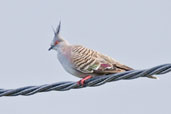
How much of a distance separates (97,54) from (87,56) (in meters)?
0.19

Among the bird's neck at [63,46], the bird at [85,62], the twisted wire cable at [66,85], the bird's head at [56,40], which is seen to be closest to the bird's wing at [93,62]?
the bird at [85,62]

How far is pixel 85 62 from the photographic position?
8.91m

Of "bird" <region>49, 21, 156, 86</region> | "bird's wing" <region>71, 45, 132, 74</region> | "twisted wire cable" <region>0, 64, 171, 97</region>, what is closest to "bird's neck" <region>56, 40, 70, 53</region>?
"bird" <region>49, 21, 156, 86</region>

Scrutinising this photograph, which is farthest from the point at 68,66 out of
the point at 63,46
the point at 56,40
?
the point at 56,40

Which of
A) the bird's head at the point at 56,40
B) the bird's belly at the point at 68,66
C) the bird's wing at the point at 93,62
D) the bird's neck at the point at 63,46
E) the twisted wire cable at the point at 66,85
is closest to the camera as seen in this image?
the twisted wire cable at the point at 66,85

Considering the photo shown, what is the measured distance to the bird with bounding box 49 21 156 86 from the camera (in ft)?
27.9

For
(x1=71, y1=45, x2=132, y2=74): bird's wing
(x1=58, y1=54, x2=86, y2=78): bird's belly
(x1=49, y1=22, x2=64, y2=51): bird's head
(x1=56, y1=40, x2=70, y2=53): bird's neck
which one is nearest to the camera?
(x1=71, y1=45, x2=132, y2=74): bird's wing

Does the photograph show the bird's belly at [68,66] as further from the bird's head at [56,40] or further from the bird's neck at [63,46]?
the bird's head at [56,40]

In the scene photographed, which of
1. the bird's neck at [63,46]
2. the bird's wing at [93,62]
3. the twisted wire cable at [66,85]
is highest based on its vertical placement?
the bird's neck at [63,46]

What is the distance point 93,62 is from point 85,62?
167mm

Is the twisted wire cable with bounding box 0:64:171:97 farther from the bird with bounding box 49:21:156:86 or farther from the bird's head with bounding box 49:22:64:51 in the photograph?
the bird's head with bounding box 49:22:64:51

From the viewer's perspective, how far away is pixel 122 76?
6414mm

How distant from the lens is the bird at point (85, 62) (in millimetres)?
8500

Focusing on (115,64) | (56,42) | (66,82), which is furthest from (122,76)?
(56,42)
